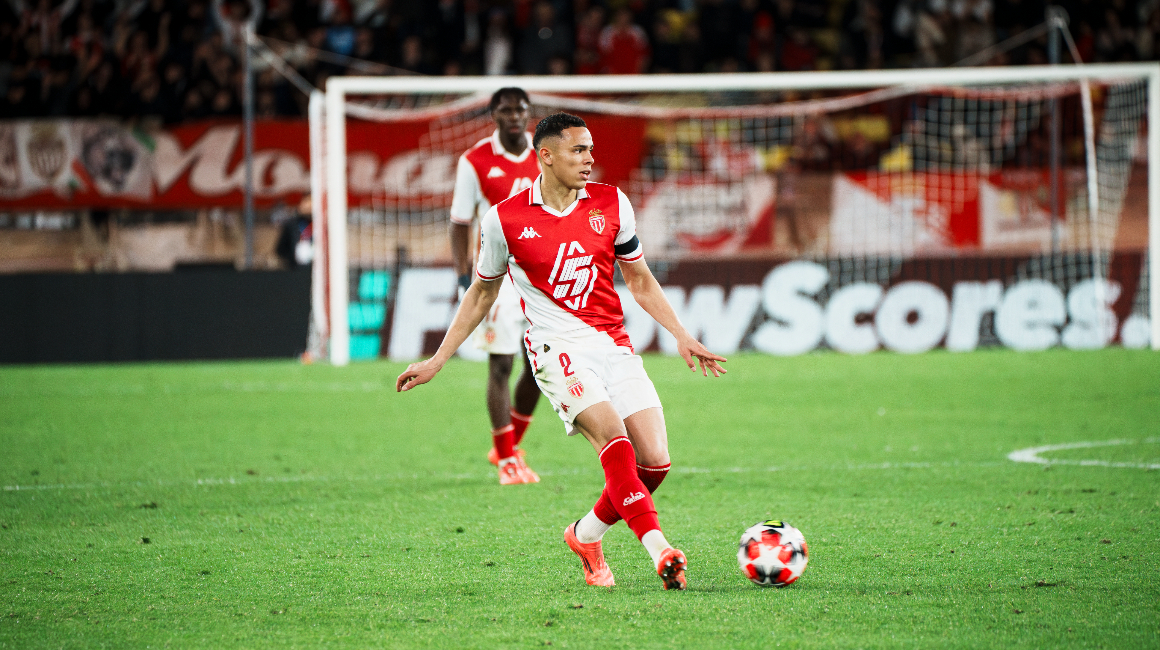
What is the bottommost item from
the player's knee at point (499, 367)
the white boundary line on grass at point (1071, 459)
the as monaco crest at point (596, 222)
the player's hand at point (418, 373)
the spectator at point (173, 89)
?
the white boundary line on grass at point (1071, 459)

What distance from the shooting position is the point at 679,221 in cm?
1675

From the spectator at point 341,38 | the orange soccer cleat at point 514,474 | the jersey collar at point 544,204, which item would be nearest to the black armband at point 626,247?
the jersey collar at point 544,204

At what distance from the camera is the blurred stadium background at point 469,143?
15102 mm

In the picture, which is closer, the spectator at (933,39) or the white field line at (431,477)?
the white field line at (431,477)

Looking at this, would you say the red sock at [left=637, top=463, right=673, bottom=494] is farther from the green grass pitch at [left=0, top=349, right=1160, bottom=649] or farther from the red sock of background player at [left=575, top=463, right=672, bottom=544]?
the green grass pitch at [left=0, top=349, right=1160, bottom=649]

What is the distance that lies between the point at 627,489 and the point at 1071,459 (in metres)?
3.95

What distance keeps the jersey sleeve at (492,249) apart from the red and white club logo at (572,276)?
21 centimetres

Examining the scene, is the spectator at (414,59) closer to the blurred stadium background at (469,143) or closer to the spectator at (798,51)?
the blurred stadium background at (469,143)

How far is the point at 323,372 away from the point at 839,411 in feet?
19.7

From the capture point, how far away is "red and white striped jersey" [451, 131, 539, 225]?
7133 mm

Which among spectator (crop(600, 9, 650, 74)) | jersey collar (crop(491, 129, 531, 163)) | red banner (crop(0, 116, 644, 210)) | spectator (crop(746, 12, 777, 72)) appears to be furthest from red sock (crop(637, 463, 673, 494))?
spectator (crop(746, 12, 777, 72))

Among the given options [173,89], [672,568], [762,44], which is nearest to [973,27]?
[762,44]

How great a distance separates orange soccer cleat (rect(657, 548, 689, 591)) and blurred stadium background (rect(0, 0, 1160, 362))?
11.0m

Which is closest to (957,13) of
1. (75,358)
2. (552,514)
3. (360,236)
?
(360,236)
